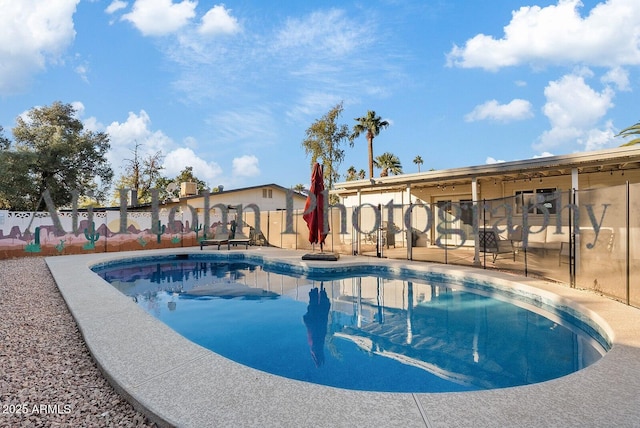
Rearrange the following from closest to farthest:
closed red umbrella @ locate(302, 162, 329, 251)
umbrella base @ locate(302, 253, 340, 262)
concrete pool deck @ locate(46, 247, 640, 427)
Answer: concrete pool deck @ locate(46, 247, 640, 427) < closed red umbrella @ locate(302, 162, 329, 251) < umbrella base @ locate(302, 253, 340, 262)

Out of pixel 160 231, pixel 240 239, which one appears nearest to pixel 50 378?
pixel 240 239

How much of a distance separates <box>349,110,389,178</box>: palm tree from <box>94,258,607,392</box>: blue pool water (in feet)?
68.8

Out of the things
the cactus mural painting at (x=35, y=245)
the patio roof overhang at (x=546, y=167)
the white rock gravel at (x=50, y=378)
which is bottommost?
the white rock gravel at (x=50, y=378)

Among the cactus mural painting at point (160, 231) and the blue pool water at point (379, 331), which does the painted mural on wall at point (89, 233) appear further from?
the blue pool water at point (379, 331)

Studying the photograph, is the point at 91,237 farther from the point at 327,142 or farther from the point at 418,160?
the point at 418,160

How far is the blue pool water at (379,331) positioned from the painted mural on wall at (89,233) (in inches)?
255

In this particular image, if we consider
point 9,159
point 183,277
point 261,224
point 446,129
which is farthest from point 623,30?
point 9,159

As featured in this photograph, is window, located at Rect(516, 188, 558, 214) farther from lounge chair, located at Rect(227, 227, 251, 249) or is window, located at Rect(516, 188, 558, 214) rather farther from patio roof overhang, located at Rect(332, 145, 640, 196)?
lounge chair, located at Rect(227, 227, 251, 249)

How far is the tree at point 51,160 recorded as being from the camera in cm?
1997

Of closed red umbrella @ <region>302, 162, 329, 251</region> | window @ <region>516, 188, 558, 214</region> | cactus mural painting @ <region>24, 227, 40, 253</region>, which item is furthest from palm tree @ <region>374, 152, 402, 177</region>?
cactus mural painting @ <region>24, 227, 40, 253</region>

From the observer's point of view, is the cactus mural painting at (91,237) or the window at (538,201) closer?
the window at (538,201)

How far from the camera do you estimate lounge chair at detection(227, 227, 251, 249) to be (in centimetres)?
1551

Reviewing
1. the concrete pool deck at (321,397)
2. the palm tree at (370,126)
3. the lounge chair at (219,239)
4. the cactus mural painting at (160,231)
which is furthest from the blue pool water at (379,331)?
the palm tree at (370,126)

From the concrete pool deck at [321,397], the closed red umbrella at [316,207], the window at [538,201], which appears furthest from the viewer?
the closed red umbrella at [316,207]
